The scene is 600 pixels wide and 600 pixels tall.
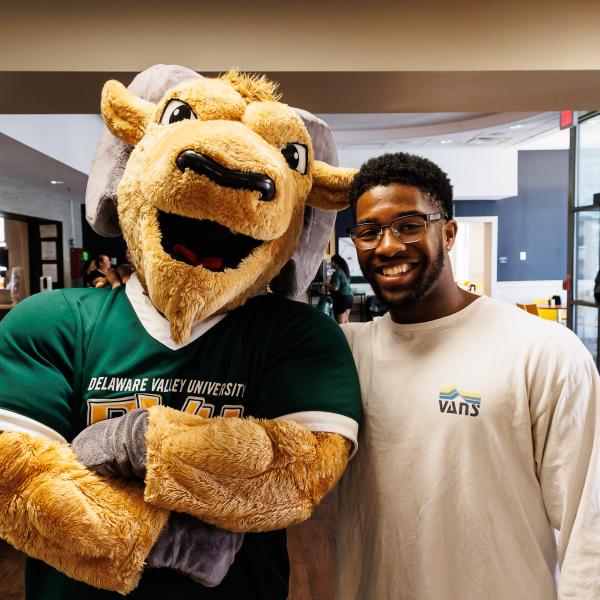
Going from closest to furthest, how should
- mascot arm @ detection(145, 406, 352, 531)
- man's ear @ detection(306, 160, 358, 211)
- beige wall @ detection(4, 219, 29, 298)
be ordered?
mascot arm @ detection(145, 406, 352, 531), man's ear @ detection(306, 160, 358, 211), beige wall @ detection(4, 219, 29, 298)

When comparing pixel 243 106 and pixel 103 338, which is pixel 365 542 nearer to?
pixel 103 338

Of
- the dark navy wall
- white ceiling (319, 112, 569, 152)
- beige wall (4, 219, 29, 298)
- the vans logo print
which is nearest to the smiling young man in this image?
the vans logo print

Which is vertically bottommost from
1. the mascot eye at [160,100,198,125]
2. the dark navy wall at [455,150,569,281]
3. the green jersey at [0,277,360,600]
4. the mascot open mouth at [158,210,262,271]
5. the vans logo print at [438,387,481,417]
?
the vans logo print at [438,387,481,417]

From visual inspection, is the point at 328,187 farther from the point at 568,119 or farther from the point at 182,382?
the point at 568,119

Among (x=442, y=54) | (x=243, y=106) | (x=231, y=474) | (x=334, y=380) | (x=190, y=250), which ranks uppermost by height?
(x=442, y=54)

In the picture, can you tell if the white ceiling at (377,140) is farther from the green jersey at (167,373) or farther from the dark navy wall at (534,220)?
the green jersey at (167,373)

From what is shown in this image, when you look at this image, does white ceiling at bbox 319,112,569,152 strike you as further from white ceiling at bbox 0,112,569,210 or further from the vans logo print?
the vans logo print

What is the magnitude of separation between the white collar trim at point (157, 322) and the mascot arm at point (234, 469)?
19 centimetres

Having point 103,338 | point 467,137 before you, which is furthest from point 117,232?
point 467,137

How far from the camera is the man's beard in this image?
1.21 metres

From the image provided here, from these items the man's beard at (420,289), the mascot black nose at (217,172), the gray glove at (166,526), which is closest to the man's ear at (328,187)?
the man's beard at (420,289)

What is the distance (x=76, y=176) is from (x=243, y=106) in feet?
23.9

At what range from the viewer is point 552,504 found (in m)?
1.15

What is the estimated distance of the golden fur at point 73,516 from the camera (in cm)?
81
